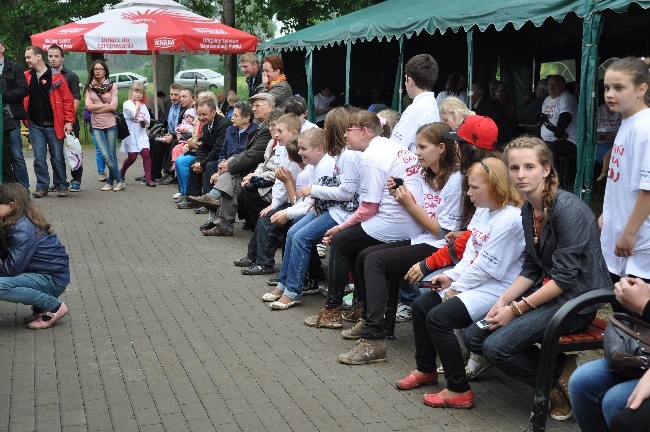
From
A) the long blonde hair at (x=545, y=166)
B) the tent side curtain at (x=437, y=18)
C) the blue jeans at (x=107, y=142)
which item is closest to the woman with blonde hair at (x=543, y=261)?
the long blonde hair at (x=545, y=166)

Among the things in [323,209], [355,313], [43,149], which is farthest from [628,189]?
[43,149]

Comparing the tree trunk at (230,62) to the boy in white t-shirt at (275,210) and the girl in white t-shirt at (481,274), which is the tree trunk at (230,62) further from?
the girl in white t-shirt at (481,274)

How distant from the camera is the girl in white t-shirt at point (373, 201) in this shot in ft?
20.7

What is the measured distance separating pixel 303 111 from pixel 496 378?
4343mm

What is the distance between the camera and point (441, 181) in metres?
5.91

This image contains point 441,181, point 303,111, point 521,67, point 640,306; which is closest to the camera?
point 640,306

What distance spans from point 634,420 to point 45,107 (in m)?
11.5

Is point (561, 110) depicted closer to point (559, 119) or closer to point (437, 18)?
point (559, 119)

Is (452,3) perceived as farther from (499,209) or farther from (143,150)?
(499,209)

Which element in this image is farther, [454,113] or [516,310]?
[454,113]

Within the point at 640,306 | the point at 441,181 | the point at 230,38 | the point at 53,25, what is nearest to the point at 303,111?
the point at 441,181

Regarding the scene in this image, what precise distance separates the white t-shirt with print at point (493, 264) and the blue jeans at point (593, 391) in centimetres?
119

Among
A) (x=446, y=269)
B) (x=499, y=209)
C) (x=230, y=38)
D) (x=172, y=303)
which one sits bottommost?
(x=172, y=303)

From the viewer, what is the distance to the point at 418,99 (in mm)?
7820
